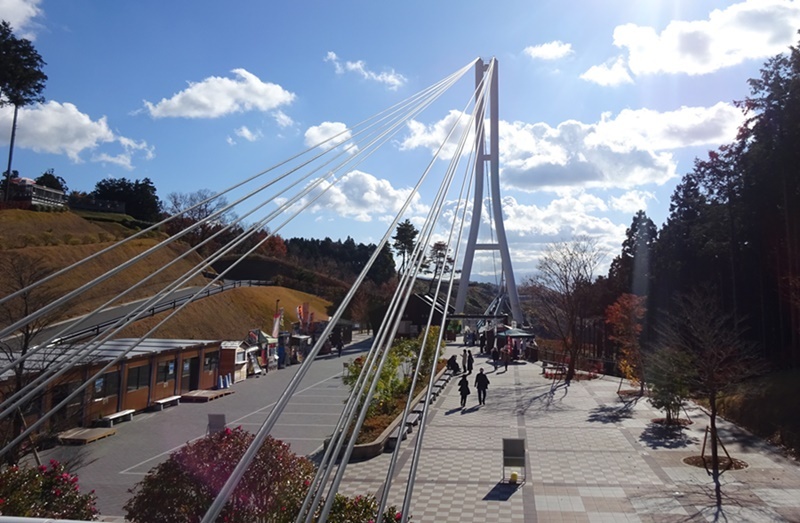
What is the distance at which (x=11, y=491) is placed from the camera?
19.6ft

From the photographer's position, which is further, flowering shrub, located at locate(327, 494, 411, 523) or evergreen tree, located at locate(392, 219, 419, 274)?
evergreen tree, located at locate(392, 219, 419, 274)

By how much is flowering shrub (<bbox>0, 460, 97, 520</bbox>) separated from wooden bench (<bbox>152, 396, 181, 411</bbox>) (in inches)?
407

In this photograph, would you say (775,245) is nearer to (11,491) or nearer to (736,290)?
(736,290)

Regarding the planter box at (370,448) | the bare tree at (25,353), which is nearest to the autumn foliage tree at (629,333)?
the planter box at (370,448)

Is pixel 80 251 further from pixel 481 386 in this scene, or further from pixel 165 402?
pixel 481 386

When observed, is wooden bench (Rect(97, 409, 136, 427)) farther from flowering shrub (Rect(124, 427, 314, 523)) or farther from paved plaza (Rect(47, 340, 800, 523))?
flowering shrub (Rect(124, 427, 314, 523))

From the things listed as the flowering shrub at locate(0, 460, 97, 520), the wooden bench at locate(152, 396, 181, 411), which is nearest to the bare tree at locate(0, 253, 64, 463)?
the flowering shrub at locate(0, 460, 97, 520)

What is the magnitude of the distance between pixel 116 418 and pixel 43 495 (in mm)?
8815

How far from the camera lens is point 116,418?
1458 centimetres

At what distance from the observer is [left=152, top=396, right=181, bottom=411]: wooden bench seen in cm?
1664

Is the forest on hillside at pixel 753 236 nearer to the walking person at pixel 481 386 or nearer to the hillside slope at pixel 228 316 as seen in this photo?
the walking person at pixel 481 386

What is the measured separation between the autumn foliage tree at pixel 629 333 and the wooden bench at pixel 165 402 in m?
12.9

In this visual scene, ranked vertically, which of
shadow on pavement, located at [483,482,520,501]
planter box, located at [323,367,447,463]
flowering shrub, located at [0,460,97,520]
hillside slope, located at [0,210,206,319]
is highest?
hillside slope, located at [0,210,206,319]

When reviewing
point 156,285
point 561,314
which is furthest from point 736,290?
point 156,285
